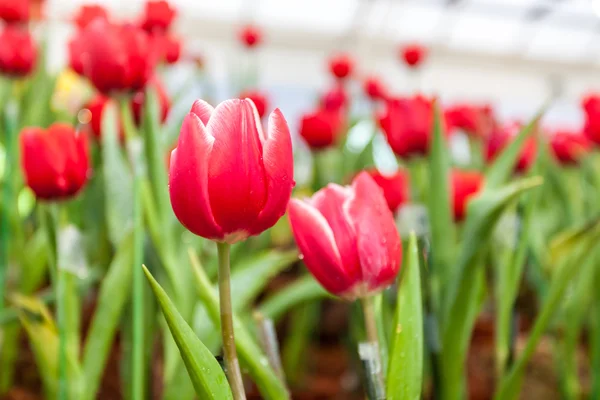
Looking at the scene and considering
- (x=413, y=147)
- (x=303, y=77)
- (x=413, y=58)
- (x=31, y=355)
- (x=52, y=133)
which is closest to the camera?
(x=52, y=133)

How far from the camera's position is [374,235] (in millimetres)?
321

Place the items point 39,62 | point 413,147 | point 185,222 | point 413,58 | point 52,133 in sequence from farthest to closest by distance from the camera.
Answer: point 413,58
point 39,62
point 413,147
point 52,133
point 185,222

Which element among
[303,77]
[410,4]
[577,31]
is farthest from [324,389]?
[577,31]

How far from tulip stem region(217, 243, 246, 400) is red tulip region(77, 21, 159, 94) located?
0.36 metres

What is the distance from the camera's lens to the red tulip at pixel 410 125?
75 cm

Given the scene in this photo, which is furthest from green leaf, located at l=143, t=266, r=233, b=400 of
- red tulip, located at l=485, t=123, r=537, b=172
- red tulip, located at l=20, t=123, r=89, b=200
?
red tulip, located at l=485, t=123, r=537, b=172

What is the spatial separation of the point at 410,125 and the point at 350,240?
0.46 meters

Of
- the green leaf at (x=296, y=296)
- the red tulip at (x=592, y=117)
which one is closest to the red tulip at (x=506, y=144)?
the red tulip at (x=592, y=117)

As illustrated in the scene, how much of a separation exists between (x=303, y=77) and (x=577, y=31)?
11.0 feet

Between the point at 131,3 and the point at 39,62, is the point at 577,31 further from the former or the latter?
the point at 39,62

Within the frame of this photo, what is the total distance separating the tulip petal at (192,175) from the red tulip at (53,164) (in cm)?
27

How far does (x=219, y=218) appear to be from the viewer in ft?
0.87

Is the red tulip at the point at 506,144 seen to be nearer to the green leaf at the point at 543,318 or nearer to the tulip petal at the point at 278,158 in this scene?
the green leaf at the point at 543,318

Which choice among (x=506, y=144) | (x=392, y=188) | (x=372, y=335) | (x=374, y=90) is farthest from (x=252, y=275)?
(x=374, y=90)
